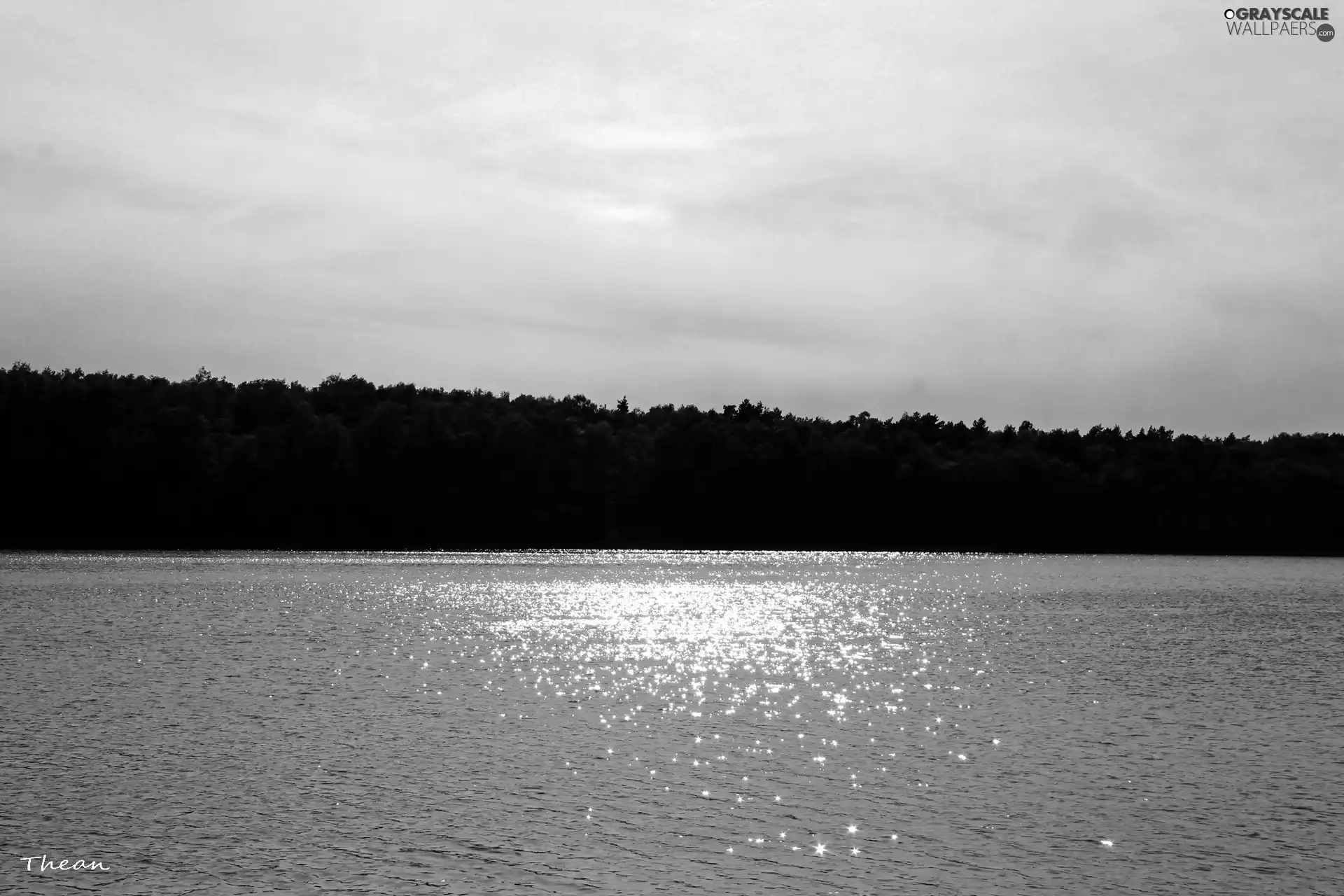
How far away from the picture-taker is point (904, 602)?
9975cm

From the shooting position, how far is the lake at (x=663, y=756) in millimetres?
21672

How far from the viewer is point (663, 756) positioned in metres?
31.5

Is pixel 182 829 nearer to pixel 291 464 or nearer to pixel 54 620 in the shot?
pixel 54 620

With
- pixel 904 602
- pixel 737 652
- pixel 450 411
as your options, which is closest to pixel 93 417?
pixel 450 411

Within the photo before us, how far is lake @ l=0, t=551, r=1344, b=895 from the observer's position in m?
21.7

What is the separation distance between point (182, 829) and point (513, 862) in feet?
22.6

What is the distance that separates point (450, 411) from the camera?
193 metres

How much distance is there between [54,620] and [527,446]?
12273 centimetres

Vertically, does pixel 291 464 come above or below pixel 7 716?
above

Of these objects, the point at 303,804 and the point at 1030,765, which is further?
the point at 1030,765

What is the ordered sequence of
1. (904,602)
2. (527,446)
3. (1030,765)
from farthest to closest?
→ (527,446) < (904,602) < (1030,765)

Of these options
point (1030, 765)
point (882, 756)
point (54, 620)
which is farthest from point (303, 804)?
point (54, 620)

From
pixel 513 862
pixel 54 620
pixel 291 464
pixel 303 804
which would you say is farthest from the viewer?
pixel 291 464

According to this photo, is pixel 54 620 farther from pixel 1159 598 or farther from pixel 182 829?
pixel 1159 598
